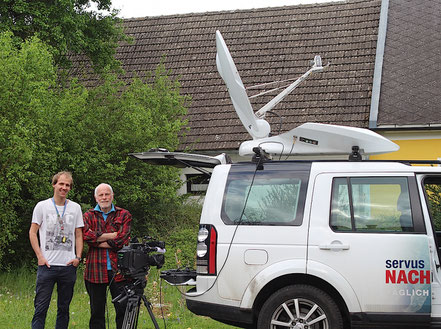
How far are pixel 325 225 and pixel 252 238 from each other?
2.24 ft

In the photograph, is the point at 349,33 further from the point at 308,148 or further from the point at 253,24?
the point at 308,148

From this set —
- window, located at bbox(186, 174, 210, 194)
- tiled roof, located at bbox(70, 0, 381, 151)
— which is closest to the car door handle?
window, located at bbox(186, 174, 210, 194)

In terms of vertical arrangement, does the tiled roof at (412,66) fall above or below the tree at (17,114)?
above

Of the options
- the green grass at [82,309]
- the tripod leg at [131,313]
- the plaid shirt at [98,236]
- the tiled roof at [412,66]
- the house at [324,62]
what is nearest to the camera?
the tripod leg at [131,313]

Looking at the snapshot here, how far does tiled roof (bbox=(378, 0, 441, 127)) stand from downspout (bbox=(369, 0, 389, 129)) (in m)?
0.16

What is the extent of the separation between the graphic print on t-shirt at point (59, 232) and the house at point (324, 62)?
11165 mm

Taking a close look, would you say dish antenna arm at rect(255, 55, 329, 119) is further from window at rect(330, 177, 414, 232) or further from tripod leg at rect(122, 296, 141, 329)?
tripod leg at rect(122, 296, 141, 329)

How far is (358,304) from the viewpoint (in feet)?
20.8

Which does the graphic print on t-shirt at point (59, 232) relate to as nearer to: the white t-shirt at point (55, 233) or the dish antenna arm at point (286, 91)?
the white t-shirt at point (55, 233)

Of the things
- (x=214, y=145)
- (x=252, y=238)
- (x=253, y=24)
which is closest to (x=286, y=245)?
(x=252, y=238)

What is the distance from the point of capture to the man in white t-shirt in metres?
6.86

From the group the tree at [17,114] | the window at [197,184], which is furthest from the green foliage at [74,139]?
the window at [197,184]

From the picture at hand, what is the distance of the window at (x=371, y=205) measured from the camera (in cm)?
644

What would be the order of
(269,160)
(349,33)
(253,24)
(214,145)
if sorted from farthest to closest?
(253,24) → (349,33) → (214,145) → (269,160)
